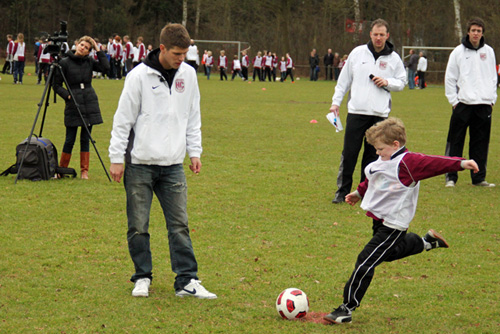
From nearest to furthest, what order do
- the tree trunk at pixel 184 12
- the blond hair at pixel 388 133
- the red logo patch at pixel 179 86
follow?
the blond hair at pixel 388 133, the red logo patch at pixel 179 86, the tree trunk at pixel 184 12

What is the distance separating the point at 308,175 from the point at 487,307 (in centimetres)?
576

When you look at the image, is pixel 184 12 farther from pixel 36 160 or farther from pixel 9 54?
pixel 36 160

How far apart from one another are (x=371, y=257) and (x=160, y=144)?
5.64 ft

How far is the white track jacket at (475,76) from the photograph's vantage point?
973 cm

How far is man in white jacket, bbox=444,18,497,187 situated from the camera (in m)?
9.73

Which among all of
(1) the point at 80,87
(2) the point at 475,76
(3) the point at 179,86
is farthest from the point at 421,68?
(3) the point at 179,86

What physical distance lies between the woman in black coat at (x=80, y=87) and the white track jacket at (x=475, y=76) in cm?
499

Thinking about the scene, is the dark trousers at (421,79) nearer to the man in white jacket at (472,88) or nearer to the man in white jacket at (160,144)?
the man in white jacket at (472,88)

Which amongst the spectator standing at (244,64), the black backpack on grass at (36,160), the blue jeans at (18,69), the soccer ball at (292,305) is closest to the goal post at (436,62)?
the spectator standing at (244,64)

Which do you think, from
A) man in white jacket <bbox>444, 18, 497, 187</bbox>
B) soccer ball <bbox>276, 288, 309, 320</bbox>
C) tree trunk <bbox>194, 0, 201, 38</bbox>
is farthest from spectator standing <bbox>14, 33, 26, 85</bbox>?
tree trunk <bbox>194, 0, 201, 38</bbox>

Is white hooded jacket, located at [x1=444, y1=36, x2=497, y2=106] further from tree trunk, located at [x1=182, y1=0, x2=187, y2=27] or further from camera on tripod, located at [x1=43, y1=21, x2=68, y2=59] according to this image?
tree trunk, located at [x1=182, y1=0, x2=187, y2=27]

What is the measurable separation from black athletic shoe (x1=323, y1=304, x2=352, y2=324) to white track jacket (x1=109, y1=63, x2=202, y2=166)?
62.5 inches

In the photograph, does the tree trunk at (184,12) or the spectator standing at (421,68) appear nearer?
the spectator standing at (421,68)

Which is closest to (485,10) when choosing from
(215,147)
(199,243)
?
(215,147)
